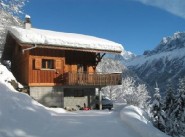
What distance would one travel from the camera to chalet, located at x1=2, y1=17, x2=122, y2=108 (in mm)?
29125

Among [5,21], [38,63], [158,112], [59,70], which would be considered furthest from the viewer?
[158,112]

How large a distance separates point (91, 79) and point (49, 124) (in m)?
14.9

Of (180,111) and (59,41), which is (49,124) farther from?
(180,111)

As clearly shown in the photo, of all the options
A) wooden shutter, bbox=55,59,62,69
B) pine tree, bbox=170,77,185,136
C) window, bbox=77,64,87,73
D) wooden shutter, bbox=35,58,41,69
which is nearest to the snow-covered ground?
wooden shutter, bbox=35,58,41,69

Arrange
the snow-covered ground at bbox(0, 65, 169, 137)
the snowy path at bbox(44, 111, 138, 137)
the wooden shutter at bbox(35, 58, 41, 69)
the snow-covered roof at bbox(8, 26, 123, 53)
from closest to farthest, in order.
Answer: the snow-covered ground at bbox(0, 65, 169, 137), the snowy path at bbox(44, 111, 138, 137), the snow-covered roof at bbox(8, 26, 123, 53), the wooden shutter at bbox(35, 58, 41, 69)

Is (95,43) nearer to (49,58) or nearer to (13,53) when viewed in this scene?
(49,58)

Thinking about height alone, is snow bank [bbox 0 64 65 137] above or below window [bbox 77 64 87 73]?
below

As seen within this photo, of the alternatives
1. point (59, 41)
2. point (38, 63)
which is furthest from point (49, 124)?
point (59, 41)

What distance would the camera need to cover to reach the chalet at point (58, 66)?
29125mm

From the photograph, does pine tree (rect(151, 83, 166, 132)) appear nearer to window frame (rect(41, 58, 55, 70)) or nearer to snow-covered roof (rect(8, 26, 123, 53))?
snow-covered roof (rect(8, 26, 123, 53))

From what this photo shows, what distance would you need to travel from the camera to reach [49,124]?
670 inches

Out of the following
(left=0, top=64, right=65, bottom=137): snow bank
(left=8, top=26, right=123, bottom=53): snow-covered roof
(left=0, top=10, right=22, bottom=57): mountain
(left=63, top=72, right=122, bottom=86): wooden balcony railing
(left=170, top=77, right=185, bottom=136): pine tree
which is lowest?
(left=170, top=77, right=185, bottom=136): pine tree

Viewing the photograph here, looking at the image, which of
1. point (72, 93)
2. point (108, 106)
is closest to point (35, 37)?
point (72, 93)

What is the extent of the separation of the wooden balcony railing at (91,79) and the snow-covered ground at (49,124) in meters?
10.7
